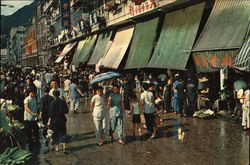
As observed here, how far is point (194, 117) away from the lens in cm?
1373

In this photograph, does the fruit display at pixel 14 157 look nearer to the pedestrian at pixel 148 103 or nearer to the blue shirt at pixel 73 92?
the pedestrian at pixel 148 103

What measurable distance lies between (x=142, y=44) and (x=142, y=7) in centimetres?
241

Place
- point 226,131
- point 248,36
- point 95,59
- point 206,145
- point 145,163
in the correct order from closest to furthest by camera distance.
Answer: point 145,163 < point 206,145 < point 226,131 < point 248,36 < point 95,59

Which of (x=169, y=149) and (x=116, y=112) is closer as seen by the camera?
(x=169, y=149)

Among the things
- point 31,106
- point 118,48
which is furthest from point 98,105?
point 118,48

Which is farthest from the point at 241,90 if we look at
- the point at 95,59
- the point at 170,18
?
the point at 95,59

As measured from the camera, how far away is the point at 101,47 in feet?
104

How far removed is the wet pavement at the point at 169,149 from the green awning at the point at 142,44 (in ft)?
31.3

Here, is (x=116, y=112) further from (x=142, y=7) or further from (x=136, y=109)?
(x=142, y=7)

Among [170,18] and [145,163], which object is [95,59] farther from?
[145,163]

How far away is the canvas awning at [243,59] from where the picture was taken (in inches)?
424

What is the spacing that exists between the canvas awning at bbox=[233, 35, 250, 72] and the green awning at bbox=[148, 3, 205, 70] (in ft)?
14.1

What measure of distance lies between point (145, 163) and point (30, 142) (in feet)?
13.2

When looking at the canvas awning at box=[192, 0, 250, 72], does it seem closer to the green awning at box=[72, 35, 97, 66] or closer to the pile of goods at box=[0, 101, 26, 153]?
the pile of goods at box=[0, 101, 26, 153]
